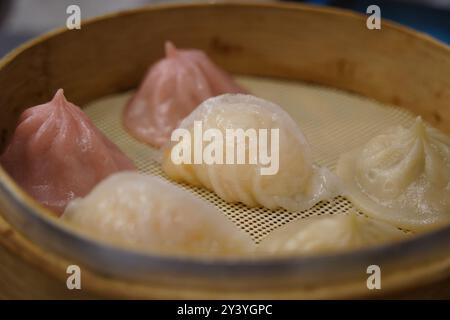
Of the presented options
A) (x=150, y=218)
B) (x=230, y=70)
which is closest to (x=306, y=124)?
(x=230, y=70)

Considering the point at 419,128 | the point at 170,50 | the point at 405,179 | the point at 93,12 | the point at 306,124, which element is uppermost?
the point at 93,12

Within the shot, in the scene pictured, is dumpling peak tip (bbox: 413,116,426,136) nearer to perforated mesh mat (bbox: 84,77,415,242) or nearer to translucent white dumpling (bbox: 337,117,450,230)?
translucent white dumpling (bbox: 337,117,450,230)

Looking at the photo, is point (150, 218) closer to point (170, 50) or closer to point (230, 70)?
point (170, 50)

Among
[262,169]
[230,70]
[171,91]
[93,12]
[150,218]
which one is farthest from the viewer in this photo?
[93,12]

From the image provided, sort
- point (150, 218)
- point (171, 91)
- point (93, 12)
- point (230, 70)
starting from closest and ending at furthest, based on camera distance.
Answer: point (150, 218)
point (171, 91)
point (230, 70)
point (93, 12)

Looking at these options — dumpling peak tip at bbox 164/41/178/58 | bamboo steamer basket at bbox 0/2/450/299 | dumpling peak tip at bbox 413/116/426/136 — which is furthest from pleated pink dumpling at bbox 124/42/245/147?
dumpling peak tip at bbox 413/116/426/136

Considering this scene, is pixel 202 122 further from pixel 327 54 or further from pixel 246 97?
pixel 327 54
